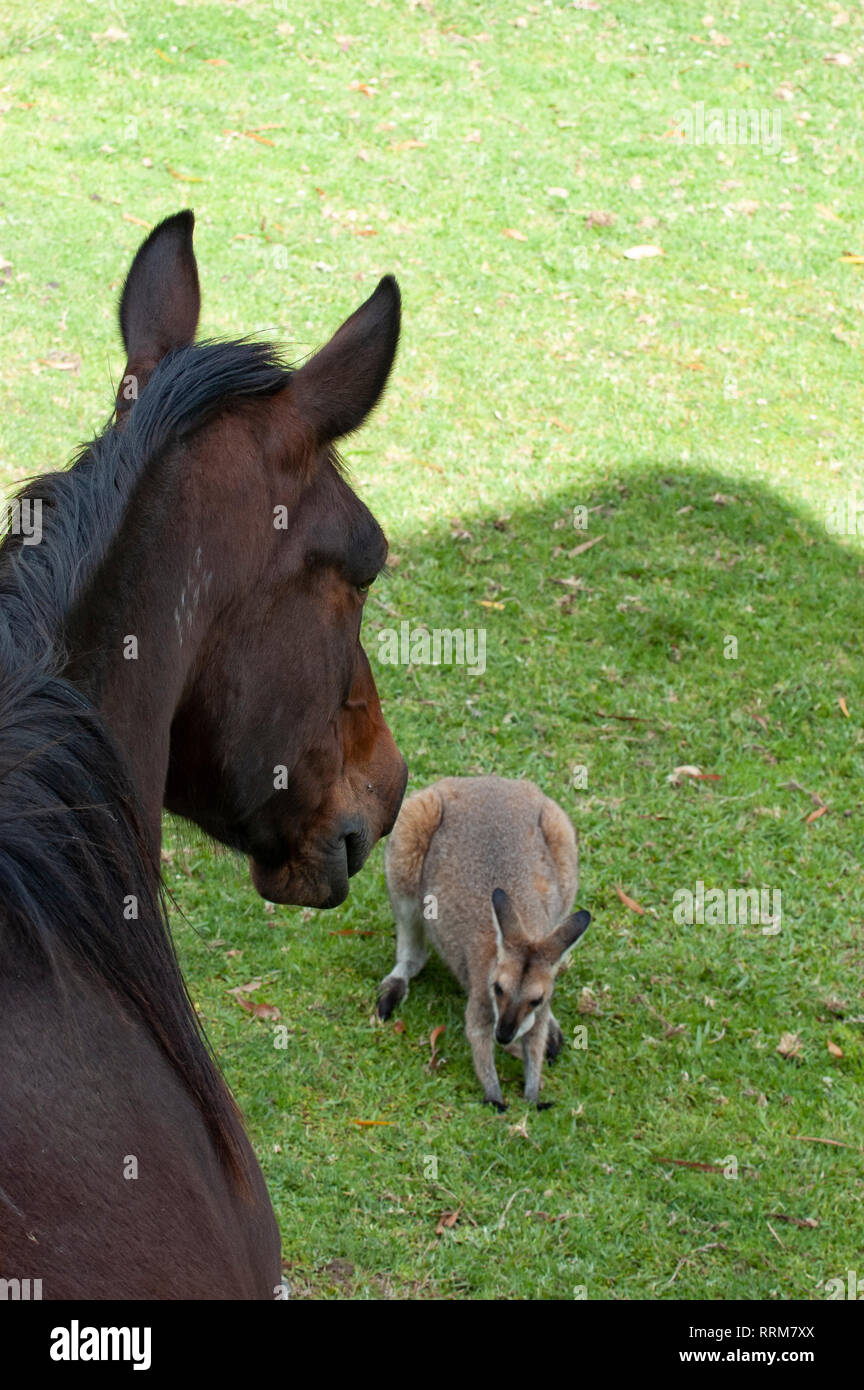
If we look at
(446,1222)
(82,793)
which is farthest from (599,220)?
(82,793)

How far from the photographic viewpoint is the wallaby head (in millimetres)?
4848

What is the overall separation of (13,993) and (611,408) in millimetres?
7924

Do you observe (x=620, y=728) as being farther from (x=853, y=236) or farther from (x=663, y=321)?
(x=853, y=236)

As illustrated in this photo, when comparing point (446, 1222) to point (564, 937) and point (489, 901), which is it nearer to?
point (564, 937)

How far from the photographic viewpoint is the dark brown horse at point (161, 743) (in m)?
1.77

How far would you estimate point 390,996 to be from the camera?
532 centimetres

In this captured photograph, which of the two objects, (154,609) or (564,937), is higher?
(154,609)

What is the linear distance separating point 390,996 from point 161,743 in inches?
130

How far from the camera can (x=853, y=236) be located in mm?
11367

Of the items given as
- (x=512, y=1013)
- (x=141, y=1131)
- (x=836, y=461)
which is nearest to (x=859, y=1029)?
(x=512, y=1013)

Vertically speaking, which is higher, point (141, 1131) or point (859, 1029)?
point (141, 1131)

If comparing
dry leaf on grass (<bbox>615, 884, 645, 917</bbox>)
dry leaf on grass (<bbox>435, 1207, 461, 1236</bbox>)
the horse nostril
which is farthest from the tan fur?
the horse nostril

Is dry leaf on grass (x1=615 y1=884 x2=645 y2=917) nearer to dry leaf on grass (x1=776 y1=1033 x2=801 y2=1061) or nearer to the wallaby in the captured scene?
the wallaby

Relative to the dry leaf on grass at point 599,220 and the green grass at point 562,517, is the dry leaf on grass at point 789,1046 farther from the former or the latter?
the dry leaf on grass at point 599,220
